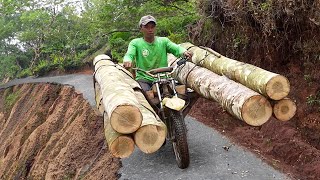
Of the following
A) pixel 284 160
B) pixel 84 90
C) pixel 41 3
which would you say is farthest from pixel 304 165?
pixel 41 3

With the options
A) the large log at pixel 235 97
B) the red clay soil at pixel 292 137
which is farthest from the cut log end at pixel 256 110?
the red clay soil at pixel 292 137

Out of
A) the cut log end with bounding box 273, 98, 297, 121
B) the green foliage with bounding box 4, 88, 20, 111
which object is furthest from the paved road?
the green foliage with bounding box 4, 88, 20, 111

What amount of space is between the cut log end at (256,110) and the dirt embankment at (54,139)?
269 centimetres

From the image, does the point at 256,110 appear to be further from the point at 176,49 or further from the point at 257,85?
the point at 176,49

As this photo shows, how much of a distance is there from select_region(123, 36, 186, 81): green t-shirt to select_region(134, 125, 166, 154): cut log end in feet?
6.23

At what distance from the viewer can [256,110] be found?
207 inches

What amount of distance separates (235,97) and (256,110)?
0.38m

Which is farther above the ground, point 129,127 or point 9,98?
point 129,127

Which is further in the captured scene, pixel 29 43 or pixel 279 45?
pixel 29 43

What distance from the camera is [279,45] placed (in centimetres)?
857

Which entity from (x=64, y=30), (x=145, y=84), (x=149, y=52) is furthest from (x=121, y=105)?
(x=64, y=30)

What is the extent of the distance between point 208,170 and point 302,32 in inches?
148

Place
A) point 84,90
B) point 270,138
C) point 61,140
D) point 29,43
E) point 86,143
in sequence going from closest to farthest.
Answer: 1. point 270,138
2. point 86,143
3. point 61,140
4. point 84,90
5. point 29,43

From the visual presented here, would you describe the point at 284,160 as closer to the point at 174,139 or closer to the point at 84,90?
the point at 174,139
